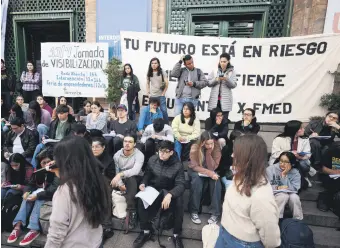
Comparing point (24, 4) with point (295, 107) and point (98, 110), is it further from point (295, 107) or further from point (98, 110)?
point (295, 107)

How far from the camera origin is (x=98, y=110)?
5.14 meters

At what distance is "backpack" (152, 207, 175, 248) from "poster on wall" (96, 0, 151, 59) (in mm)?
4860

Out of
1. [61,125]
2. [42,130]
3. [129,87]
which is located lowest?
[42,130]

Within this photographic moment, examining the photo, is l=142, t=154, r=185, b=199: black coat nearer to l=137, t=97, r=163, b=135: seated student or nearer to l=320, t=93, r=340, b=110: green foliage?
l=137, t=97, r=163, b=135: seated student

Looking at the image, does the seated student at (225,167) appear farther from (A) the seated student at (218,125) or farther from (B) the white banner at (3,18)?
(B) the white banner at (3,18)

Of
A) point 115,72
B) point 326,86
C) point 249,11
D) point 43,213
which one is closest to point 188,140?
point 43,213

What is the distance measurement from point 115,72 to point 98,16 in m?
2.09

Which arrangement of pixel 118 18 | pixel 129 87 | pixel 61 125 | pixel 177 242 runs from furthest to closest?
pixel 118 18
pixel 129 87
pixel 61 125
pixel 177 242

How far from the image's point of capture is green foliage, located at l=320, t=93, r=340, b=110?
17.8 feet

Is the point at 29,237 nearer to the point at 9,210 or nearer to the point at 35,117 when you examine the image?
the point at 9,210

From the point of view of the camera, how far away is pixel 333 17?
5770mm

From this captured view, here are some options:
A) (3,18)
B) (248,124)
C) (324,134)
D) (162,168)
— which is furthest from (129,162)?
(3,18)

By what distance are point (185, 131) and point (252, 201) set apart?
305cm

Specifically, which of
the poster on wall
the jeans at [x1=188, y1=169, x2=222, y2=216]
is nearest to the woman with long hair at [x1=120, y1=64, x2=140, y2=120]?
the poster on wall
